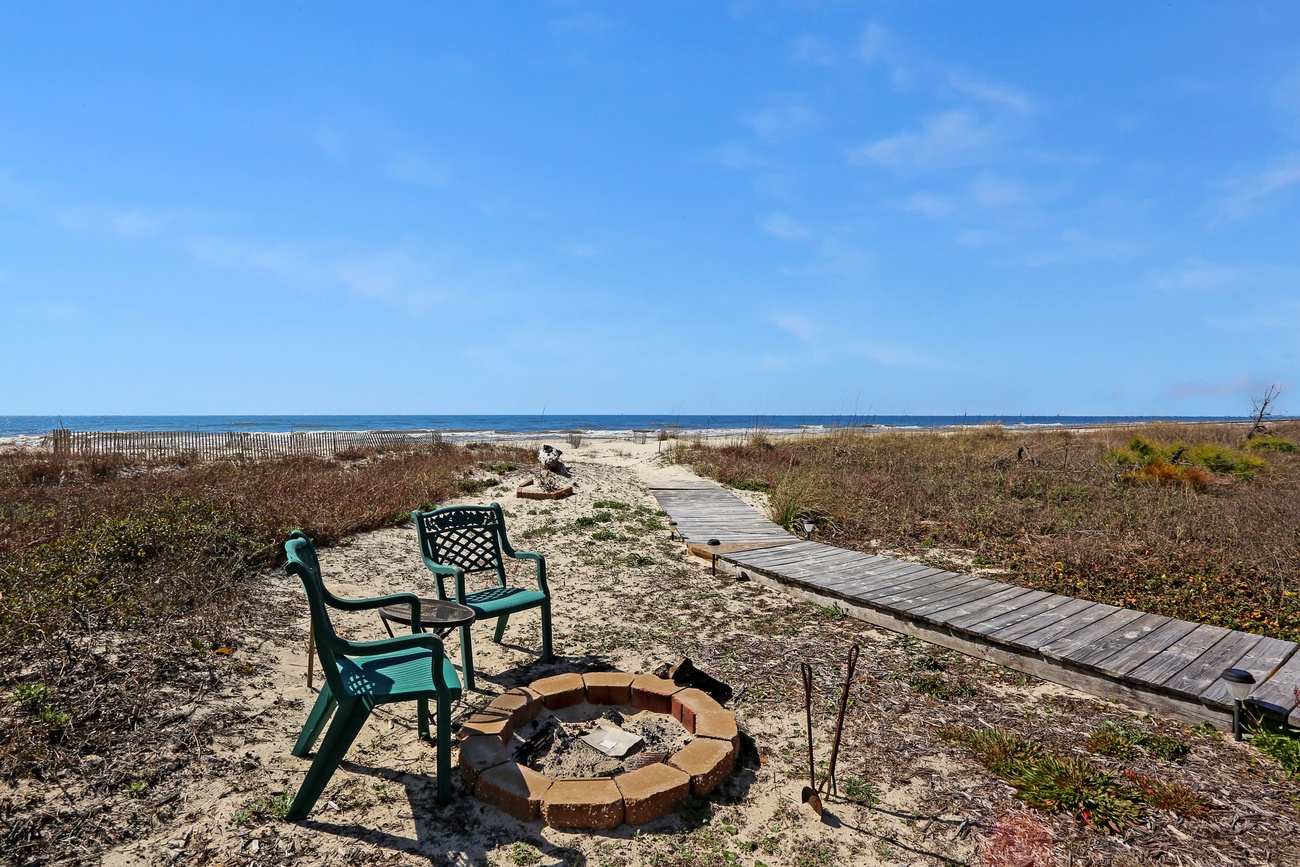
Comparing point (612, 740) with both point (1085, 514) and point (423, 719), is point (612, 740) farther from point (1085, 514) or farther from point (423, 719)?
point (1085, 514)

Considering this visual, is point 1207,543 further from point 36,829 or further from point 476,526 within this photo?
point 36,829

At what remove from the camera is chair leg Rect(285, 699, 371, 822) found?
8.63 feet

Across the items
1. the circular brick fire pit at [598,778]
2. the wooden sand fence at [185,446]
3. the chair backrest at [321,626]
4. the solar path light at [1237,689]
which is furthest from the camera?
the wooden sand fence at [185,446]

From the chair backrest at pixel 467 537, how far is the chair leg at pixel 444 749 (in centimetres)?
167

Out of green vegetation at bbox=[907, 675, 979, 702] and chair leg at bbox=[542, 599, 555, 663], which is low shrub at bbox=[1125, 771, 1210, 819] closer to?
green vegetation at bbox=[907, 675, 979, 702]

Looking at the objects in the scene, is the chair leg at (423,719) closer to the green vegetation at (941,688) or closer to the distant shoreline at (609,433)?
the green vegetation at (941,688)

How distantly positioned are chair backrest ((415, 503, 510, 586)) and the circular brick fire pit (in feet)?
3.72

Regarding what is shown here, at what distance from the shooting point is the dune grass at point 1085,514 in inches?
220

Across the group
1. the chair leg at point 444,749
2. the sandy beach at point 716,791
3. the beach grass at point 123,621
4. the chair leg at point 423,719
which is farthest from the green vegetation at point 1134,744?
the beach grass at point 123,621

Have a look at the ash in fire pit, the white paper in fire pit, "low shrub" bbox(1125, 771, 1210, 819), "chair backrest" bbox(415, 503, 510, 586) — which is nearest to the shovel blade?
the ash in fire pit

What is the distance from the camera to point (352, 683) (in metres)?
2.77

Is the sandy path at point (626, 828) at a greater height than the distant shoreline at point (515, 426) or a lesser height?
lesser

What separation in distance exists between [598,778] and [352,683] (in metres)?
1.20

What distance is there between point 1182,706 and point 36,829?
5.52 meters
